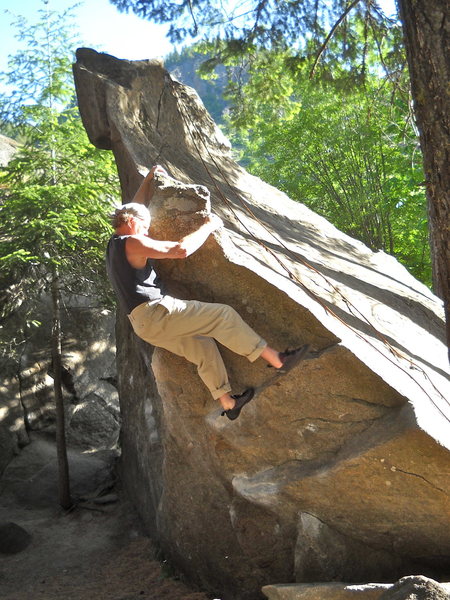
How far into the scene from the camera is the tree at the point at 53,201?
33.7ft

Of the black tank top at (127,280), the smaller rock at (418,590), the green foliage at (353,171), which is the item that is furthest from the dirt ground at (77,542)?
the green foliage at (353,171)

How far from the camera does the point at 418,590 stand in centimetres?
473

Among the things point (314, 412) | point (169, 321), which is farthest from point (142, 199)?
point (314, 412)

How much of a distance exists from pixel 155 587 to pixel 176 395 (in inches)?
98.2

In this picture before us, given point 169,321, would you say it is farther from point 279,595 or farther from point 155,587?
point 155,587

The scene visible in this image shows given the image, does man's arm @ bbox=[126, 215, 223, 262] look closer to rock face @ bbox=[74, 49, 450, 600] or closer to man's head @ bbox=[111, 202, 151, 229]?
man's head @ bbox=[111, 202, 151, 229]

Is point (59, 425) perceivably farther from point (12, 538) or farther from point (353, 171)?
point (353, 171)

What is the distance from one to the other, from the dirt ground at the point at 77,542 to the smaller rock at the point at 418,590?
9.47 ft

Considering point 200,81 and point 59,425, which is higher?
point 200,81

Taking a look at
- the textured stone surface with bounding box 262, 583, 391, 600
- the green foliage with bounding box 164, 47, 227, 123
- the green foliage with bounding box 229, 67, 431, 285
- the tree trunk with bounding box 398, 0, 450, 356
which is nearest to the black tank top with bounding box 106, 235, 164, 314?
the tree trunk with bounding box 398, 0, 450, 356

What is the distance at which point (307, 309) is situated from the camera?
5906 mm

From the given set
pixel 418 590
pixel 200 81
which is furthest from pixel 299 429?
pixel 200 81

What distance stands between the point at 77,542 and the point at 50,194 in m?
4.97

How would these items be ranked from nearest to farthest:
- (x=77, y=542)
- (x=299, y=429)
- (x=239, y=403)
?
(x=239, y=403) < (x=299, y=429) < (x=77, y=542)
